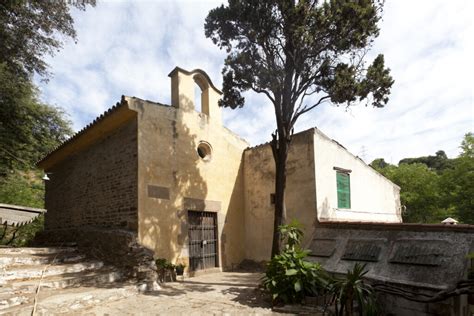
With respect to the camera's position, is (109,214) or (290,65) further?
(109,214)

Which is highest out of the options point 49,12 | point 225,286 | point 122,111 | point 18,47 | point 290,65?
point 49,12

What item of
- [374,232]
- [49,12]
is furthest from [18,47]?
[374,232]

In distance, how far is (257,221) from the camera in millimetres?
11234

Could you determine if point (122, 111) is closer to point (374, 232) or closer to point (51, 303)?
point (51, 303)

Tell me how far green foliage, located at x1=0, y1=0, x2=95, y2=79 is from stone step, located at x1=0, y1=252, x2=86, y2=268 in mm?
8128

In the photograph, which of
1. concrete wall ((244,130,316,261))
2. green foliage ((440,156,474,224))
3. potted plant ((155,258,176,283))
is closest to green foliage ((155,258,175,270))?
potted plant ((155,258,176,283))

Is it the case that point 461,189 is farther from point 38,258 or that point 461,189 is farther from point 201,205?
point 38,258

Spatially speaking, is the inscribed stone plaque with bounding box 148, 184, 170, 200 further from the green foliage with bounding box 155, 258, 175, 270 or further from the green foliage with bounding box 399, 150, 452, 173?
the green foliage with bounding box 399, 150, 452, 173

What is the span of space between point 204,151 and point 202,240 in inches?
121

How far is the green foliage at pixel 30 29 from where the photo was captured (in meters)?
11.2

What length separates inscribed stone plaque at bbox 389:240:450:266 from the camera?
501 cm

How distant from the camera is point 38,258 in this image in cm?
768

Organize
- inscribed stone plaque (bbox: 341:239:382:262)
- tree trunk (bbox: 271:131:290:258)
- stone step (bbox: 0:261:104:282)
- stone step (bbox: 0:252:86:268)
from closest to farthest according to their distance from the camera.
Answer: inscribed stone plaque (bbox: 341:239:382:262), stone step (bbox: 0:261:104:282), stone step (bbox: 0:252:86:268), tree trunk (bbox: 271:131:290:258)

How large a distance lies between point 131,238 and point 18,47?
31.5 ft
